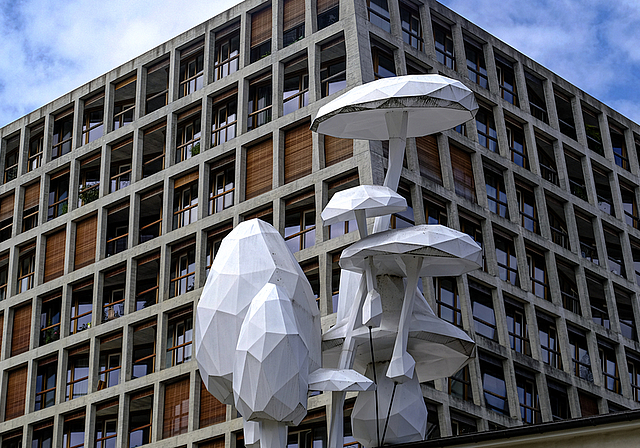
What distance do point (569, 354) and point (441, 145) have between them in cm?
853

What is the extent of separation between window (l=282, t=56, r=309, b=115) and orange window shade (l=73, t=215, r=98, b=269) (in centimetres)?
972

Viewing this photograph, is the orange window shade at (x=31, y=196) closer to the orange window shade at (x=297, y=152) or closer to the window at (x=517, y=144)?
the orange window shade at (x=297, y=152)

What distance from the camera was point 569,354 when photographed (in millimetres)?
44906

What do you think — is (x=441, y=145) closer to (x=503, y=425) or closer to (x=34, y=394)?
A: (x=503, y=425)

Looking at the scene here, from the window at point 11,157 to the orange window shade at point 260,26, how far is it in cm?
1343

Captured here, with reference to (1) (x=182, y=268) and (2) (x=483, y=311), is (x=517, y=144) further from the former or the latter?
(1) (x=182, y=268)

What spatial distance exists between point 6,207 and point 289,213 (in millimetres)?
16191

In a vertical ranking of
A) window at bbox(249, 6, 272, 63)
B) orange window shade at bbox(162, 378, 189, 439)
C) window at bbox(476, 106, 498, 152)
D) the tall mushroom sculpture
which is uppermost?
window at bbox(249, 6, 272, 63)

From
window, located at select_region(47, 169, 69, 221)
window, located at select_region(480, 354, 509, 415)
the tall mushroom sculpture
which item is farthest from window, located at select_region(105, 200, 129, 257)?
the tall mushroom sculpture

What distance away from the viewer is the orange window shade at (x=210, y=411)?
42125 millimetres

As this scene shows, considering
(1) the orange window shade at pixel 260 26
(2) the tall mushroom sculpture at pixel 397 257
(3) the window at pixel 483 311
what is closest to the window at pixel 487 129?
(3) the window at pixel 483 311

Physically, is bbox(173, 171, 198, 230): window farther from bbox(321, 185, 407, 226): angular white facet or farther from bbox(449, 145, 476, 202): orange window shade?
bbox(321, 185, 407, 226): angular white facet

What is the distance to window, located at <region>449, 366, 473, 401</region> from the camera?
39938mm

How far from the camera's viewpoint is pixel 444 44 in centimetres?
4609
